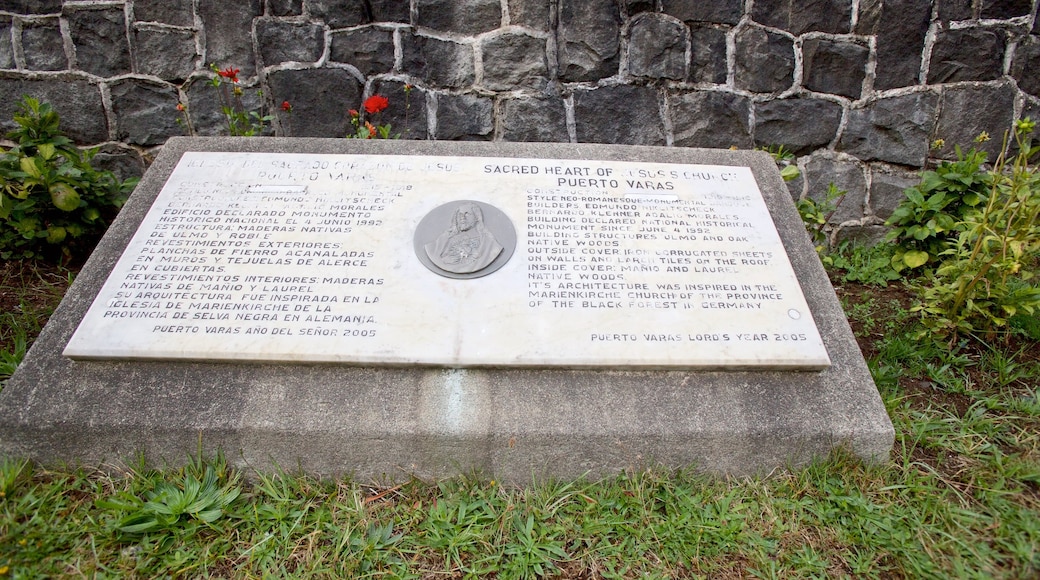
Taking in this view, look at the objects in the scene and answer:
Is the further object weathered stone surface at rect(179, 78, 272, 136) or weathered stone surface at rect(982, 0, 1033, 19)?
weathered stone surface at rect(179, 78, 272, 136)

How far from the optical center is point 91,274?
6.70 feet

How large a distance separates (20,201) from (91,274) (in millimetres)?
852

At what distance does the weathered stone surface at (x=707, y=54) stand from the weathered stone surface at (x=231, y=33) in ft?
6.93

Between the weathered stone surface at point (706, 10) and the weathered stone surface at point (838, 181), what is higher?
the weathered stone surface at point (706, 10)

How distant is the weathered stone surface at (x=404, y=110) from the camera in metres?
3.02

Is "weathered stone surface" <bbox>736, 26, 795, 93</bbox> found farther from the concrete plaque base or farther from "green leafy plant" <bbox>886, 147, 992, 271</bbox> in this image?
the concrete plaque base

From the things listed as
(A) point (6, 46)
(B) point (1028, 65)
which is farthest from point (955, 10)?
(A) point (6, 46)

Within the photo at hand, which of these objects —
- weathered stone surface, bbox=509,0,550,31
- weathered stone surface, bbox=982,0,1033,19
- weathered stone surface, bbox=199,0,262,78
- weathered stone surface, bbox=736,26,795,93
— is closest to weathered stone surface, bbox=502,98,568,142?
weathered stone surface, bbox=509,0,550,31

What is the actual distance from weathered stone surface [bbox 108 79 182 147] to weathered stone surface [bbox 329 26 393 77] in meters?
0.89

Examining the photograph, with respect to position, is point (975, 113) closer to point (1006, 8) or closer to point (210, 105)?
point (1006, 8)

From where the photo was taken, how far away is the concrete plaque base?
5.70ft

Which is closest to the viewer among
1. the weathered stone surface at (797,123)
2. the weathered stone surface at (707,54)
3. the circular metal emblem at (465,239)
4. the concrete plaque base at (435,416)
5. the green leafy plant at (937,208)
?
the concrete plaque base at (435,416)

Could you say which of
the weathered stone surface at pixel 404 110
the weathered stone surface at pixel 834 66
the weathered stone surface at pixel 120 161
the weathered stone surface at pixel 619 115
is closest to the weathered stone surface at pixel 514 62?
the weathered stone surface at pixel 619 115

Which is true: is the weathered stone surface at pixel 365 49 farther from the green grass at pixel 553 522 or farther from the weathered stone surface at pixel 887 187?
the weathered stone surface at pixel 887 187
